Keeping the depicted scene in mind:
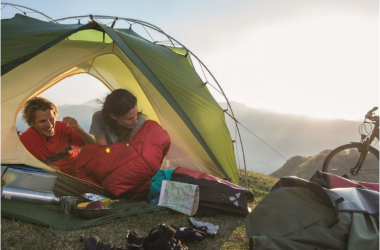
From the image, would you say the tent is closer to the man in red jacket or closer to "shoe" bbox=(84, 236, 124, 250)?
the man in red jacket

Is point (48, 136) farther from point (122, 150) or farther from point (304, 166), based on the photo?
point (304, 166)

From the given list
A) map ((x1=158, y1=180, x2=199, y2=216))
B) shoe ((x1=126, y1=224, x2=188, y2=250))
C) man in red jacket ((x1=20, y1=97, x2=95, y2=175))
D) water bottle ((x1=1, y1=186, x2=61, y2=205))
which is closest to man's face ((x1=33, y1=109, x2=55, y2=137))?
man in red jacket ((x1=20, y1=97, x2=95, y2=175))

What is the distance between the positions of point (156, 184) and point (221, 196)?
26.5 inches

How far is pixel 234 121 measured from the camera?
4.44 m

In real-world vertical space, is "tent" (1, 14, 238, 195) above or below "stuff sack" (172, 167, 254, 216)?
above

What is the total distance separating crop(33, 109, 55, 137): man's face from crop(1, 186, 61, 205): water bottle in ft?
2.92

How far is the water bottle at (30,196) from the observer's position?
2.93m

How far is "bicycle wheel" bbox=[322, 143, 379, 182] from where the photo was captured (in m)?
4.62

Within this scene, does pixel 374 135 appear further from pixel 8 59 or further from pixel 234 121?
pixel 8 59

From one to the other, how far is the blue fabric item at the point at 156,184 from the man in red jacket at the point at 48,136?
3.62 ft

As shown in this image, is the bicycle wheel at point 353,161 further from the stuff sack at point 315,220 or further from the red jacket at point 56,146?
the red jacket at point 56,146

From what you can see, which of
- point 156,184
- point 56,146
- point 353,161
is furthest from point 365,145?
point 56,146

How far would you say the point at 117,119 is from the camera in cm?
362

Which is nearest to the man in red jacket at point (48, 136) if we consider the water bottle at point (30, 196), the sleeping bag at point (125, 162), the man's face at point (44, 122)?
the man's face at point (44, 122)
